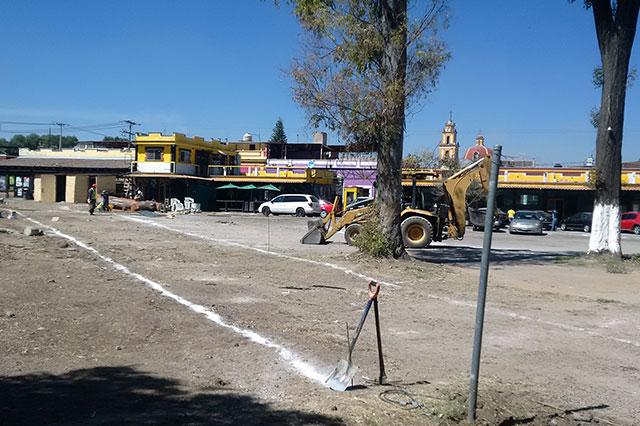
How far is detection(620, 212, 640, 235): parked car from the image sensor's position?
41375mm

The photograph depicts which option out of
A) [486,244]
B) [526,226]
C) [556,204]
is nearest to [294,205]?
[526,226]

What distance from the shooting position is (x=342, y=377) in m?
5.75

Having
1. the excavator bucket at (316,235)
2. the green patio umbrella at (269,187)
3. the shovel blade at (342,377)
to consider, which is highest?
the green patio umbrella at (269,187)

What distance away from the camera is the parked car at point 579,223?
42.3 meters

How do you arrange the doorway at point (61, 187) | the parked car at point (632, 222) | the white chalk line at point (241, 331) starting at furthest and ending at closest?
the doorway at point (61, 187), the parked car at point (632, 222), the white chalk line at point (241, 331)

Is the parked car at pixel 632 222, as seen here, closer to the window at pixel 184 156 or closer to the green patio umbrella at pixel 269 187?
the green patio umbrella at pixel 269 187

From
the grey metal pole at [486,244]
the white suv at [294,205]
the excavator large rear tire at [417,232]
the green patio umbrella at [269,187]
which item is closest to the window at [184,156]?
the green patio umbrella at [269,187]

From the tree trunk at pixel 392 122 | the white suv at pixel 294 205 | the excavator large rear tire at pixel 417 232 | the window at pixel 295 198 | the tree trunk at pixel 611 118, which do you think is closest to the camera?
the tree trunk at pixel 392 122

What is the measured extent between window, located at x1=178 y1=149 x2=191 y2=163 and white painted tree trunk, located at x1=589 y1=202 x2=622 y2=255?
131 ft

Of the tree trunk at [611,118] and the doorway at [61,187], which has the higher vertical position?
the tree trunk at [611,118]

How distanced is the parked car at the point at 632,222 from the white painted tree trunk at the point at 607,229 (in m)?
24.5

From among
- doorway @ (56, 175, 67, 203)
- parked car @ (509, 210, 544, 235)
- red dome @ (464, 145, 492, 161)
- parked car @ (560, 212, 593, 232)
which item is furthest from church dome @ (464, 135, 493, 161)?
doorway @ (56, 175, 67, 203)

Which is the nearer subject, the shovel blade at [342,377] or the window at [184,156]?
the shovel blade at [342,377]

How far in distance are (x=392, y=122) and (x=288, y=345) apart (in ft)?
31.6
